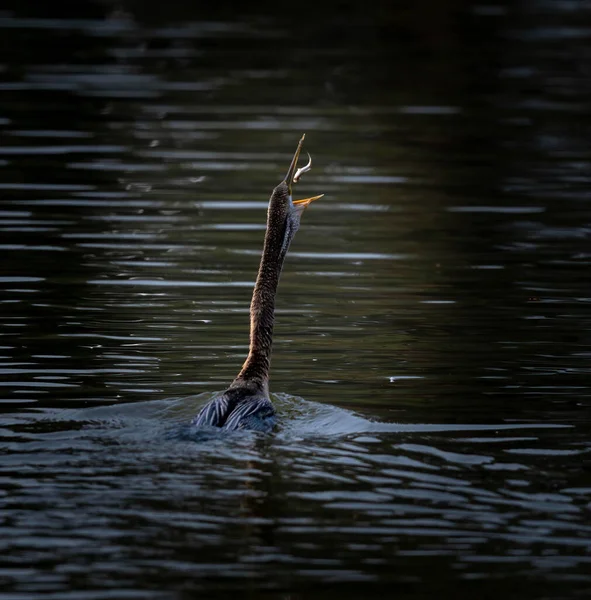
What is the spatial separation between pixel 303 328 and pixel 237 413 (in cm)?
385

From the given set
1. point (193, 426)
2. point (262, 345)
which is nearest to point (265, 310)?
point (262, 345)

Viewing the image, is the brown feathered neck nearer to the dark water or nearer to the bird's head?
the bird's head

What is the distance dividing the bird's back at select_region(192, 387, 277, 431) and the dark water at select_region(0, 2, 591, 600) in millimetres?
210

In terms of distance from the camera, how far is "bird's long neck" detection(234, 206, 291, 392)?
10867mm

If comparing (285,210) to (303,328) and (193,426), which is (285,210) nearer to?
(193,426)

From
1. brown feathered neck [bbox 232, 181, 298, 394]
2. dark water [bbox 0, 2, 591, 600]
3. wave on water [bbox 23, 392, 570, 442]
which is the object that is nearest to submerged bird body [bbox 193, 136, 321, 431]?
brown feathered neck [bbox 232, 181, 298, 394]

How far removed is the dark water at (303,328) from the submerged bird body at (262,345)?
26 centimetres

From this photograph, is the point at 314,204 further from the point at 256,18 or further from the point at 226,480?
the point at 256,18

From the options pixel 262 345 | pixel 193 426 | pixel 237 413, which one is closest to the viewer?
pixel 193 426

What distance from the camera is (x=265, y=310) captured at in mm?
11180

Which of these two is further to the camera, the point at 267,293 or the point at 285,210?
the point at 267,293

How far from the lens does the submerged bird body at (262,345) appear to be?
33.3 ft

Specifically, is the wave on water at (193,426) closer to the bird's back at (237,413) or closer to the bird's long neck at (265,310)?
the bird's back at (237,413)

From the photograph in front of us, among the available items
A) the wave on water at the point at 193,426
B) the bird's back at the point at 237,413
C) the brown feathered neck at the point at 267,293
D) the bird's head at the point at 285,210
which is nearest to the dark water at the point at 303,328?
the wave on water at the point at 193,426
